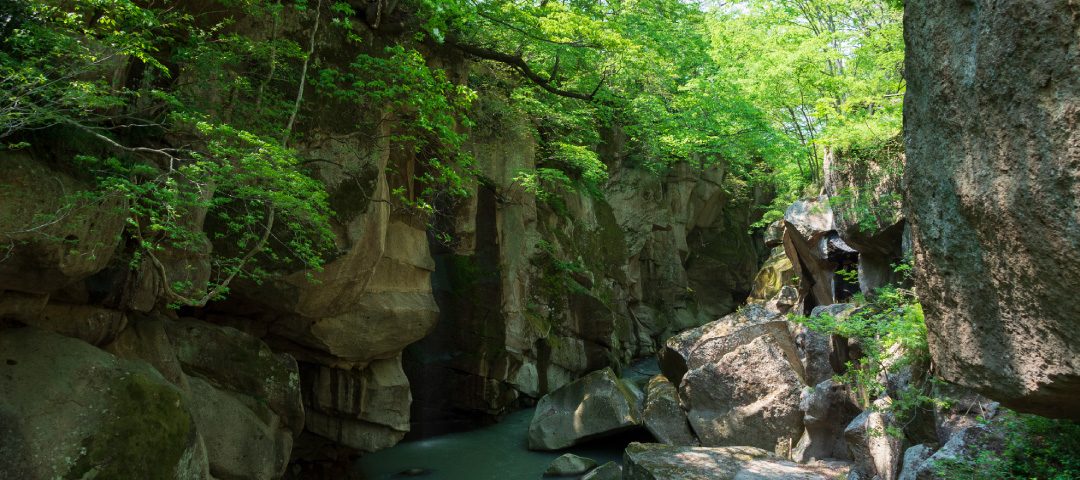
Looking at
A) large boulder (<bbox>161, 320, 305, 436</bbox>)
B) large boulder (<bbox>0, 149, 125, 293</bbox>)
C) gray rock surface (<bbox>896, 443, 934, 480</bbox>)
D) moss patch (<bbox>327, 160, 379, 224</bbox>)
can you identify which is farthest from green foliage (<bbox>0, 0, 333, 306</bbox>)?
gray rock surface (<bbox>896, 443, 934, 480</bbox>)

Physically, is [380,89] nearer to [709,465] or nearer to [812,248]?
[709,465]

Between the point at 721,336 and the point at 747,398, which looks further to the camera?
the point at 721,336

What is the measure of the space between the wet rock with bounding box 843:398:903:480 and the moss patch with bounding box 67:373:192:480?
8.82m

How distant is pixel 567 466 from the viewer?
13.2m

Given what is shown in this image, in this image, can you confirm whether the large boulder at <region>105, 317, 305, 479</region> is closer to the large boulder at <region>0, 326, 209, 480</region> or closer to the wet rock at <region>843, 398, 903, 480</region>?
the large boulder at <region>0, 326, 209, 480</region>

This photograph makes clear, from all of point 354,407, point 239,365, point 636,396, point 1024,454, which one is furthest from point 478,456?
point 1024,454

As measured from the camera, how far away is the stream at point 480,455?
13422mm

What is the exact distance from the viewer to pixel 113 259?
7.55 m

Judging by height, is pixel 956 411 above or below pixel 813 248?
below

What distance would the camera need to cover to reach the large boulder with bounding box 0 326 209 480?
20.0 ft

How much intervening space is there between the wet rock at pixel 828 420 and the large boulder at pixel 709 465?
0.76 m

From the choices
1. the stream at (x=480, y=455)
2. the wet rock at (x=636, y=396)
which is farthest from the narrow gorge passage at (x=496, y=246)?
the wet rock at (x=636, y=396)

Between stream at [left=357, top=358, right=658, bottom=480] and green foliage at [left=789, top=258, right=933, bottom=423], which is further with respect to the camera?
stream at [left=357, top=358, right=658, bottom=480]

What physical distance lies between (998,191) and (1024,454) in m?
3.16
